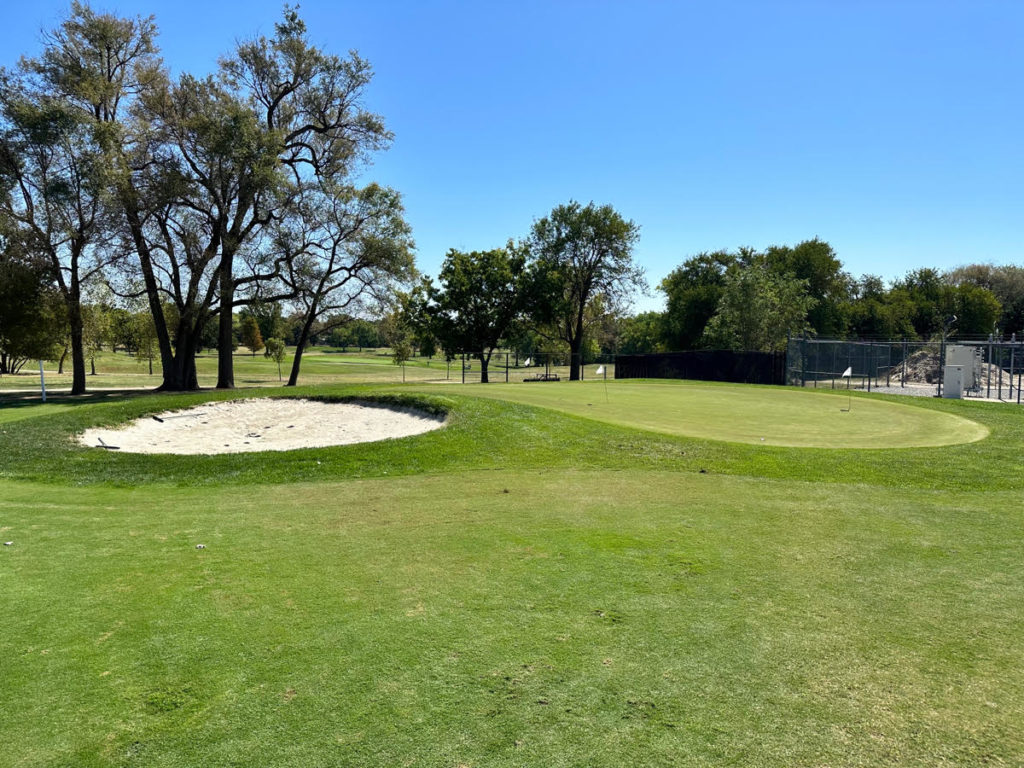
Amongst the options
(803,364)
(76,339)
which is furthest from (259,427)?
(803,364)

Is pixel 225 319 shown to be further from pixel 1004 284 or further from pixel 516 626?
pixel 1004 284

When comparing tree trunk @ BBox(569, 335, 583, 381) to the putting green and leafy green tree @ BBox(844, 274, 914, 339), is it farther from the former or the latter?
leafy green tree @ BBox(844, 274, 914, 339)

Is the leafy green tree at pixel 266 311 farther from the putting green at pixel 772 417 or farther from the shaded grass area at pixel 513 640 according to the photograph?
the shaded grass area at pixel 513 640

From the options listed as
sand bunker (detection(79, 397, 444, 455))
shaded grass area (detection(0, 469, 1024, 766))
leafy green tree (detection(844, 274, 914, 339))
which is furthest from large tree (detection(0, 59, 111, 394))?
leafy green tree (detection(844, 274, 914, 339))

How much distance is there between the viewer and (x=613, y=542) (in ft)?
19.3

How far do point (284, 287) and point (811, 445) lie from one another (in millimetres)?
29511

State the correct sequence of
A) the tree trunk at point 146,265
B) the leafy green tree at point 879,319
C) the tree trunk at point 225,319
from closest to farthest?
the tree trunk at point 146,265, the tree trunk at point 225,319, the leafy green tree at point 879,319

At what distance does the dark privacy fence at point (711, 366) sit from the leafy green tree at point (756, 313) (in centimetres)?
922

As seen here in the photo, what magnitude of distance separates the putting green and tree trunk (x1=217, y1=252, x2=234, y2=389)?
1709 cm

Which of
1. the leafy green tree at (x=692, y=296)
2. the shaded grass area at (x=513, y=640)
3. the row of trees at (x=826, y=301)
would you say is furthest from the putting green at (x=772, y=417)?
the leafy green tree at (x=692, y=296)

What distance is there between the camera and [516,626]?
3.95 meters

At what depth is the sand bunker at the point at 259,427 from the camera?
13.0 m

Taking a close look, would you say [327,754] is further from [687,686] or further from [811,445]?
[811,445]

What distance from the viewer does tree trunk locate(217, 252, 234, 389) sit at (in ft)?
99.4
